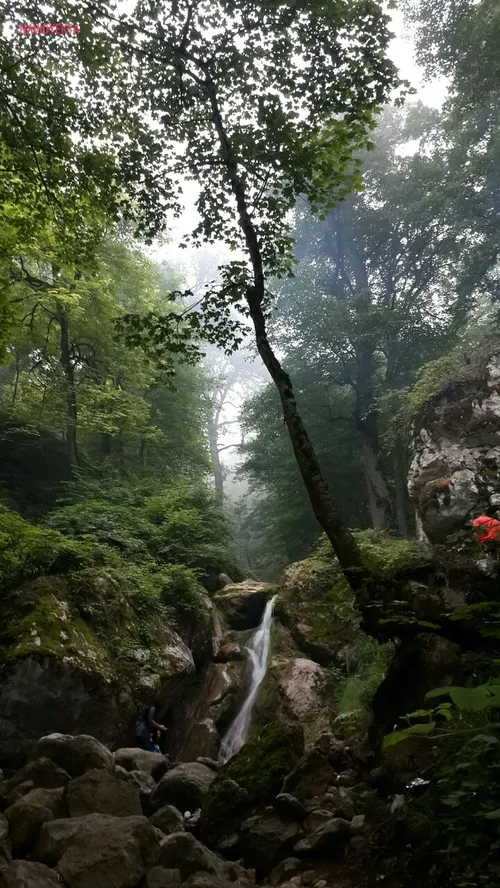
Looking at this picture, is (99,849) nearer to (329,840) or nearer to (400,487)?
(329,840)

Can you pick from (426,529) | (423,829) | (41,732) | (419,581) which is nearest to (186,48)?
(419,581)

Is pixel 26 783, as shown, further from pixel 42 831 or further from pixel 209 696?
pixel 209 696

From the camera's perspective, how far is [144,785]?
6.27m

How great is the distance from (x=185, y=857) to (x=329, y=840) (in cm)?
123

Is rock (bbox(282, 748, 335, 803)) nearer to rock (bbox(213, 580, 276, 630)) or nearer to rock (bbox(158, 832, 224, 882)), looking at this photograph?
rock (bbox(158, 832, 224, 882))

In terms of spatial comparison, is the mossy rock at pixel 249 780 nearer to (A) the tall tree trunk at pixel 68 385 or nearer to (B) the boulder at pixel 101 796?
(B) the boulder at pixel 101 796

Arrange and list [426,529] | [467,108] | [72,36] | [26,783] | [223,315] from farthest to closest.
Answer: [467,108] → [426,529] → [223,315] → [72,36] → [26,783]

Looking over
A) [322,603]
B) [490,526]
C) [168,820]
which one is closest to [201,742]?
[322,603]

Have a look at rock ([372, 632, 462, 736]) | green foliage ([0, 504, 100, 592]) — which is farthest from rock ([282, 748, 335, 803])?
green foliage ([0, 504, 100, 592])

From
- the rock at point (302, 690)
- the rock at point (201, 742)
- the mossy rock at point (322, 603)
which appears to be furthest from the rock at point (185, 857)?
the mossy rock at point (322, 603)

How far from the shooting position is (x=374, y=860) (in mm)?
3680

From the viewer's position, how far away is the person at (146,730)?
312 inches

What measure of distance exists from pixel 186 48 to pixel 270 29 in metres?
1.13

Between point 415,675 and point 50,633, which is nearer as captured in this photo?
point 415,675
